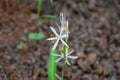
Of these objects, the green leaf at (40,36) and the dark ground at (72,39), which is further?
the green leaf at (40,36)

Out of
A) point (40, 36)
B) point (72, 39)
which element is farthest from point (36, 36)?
point (72, 39)

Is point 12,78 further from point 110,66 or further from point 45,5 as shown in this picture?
point 45,5

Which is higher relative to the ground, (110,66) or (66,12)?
(66,12)

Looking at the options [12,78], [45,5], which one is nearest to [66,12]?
[45,5]

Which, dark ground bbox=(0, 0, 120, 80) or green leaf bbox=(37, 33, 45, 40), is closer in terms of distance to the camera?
dark ground bbox=(0, 0, 120, 80)

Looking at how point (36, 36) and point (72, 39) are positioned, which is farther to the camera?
point (72, 39)

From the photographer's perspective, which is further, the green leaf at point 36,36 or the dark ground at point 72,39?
the green leaf at point 36,36

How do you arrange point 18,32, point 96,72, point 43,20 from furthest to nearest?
point 43,20, point 18,32, point 96,72

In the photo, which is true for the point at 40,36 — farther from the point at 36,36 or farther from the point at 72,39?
the point at 72,39
